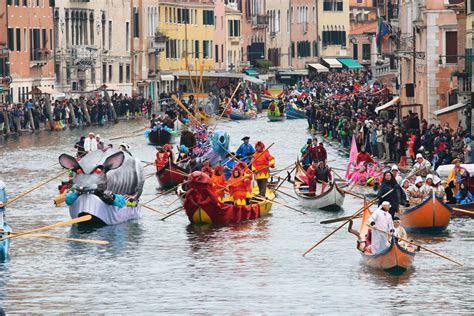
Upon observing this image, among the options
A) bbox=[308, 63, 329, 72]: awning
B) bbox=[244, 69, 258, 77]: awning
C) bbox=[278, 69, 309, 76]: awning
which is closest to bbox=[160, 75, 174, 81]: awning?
bbox=[244, 69, 258, 77]: awning

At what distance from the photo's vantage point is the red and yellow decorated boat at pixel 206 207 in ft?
166

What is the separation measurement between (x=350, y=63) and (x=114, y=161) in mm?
136681

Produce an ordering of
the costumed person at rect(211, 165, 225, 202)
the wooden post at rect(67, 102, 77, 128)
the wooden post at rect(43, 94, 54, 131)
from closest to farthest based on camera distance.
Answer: the costumed person at rect(211, 165, 225, 202)
the wooden post at rect(43, 94, 54, 131)
the wooden post at rect(67, 102, 77, 128)

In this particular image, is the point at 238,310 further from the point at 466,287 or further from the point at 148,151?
the point at 148,151

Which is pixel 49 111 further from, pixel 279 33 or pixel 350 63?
pixel 279 33

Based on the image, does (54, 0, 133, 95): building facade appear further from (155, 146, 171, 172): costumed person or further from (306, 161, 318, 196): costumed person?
(306, 161, 318, 196): costumed person

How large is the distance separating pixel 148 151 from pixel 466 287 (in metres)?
46.4

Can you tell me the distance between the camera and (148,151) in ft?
284

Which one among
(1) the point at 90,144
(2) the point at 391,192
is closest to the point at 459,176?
(2) the point at 391,192

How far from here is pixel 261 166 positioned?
56812mm

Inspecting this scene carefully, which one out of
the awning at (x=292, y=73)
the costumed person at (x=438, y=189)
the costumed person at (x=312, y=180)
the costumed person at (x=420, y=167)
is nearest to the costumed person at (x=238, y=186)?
the costumed person at (x=312, y=180)

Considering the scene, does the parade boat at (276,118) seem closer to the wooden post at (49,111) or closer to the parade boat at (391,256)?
the wooden post at (49,111)

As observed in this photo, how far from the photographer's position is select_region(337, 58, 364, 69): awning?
18438 cm

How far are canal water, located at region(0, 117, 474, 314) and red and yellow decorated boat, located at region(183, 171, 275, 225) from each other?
0.41 m
